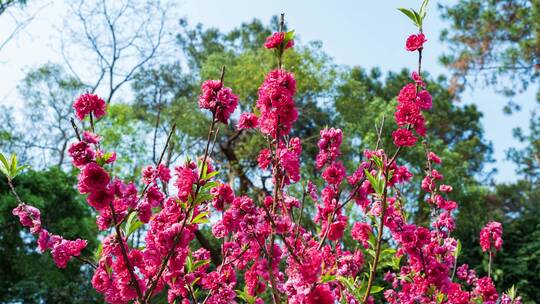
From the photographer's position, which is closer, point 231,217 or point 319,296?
point 319,296

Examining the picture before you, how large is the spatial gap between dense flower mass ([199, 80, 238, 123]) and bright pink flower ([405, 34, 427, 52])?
0.74m

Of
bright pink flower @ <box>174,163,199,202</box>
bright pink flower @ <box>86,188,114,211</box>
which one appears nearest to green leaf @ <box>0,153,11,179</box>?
bright pink flower @ <box>86,188,114,211</box>

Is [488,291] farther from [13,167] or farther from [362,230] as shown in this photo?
[13,167]

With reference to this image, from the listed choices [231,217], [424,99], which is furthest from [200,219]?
[424,99]

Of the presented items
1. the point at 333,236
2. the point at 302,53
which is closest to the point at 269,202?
the point at 333,236

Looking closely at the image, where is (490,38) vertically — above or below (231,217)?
above

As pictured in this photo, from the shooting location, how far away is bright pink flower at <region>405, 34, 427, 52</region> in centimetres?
214

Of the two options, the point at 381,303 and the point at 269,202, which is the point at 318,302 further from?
the point at 381,303

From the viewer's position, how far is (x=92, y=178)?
1.69 metres

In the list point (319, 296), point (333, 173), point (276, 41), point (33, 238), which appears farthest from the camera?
point (33, 238)

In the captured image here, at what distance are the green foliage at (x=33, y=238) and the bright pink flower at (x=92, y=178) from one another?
280 inches

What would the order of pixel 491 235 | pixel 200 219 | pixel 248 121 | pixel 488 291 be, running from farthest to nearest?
1. pixel 491 235
2. pixel 488 291
3. pixel 248 121
4. pixel 200 219

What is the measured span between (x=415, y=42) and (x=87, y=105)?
4.23 feet

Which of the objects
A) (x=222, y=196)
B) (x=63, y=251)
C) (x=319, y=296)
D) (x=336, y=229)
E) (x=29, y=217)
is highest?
(x=336, y=229)
